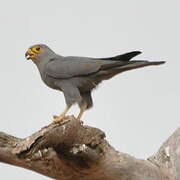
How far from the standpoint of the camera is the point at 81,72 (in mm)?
9461

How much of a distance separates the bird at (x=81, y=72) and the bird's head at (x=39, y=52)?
0.25 m

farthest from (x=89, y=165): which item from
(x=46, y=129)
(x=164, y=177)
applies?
(x=164, y=177)

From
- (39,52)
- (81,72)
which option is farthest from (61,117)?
(39,52)

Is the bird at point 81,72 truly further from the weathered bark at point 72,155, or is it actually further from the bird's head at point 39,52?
the weathered bark at point 72,155

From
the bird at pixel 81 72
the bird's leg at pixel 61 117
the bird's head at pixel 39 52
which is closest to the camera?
the bird's leg at pixel 61 117

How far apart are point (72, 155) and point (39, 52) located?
3.39 meters

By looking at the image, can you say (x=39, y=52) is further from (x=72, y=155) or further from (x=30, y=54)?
(x=72, y=155)

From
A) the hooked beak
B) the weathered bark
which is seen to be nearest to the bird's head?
the hooked beak

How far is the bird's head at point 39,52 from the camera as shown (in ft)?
33.6

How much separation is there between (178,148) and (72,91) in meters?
2.09

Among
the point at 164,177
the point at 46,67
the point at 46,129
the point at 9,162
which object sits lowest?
the point at 164,177

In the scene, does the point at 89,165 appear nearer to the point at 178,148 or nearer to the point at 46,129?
the point at 46,129

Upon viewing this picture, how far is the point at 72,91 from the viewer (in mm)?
9391

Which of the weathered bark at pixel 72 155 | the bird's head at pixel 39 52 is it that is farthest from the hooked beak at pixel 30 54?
the weathered bark at pixel 72 155
